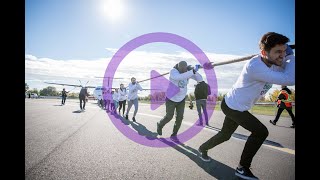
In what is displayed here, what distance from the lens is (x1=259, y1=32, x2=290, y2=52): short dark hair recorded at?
295 cm

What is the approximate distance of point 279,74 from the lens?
2.87m

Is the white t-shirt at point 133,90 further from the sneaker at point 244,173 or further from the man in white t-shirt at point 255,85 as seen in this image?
the sneaker at point 244,173

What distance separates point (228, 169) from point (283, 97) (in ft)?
25.3

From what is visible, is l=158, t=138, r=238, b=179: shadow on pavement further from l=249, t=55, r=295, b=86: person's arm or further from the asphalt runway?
l=249, t=55, r=295, b=86: person's arm

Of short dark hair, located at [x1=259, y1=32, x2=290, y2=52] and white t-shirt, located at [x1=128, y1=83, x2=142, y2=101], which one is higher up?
short dark hair, located at [x1=259, y1=32, x2=290, y2=52]

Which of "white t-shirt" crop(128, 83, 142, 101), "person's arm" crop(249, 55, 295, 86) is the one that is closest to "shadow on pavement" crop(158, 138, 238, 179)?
"person's arm" crop(249, 55, 295, 86)

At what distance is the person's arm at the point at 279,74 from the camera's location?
278 cm

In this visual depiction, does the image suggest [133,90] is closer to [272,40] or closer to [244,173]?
[244,173]
